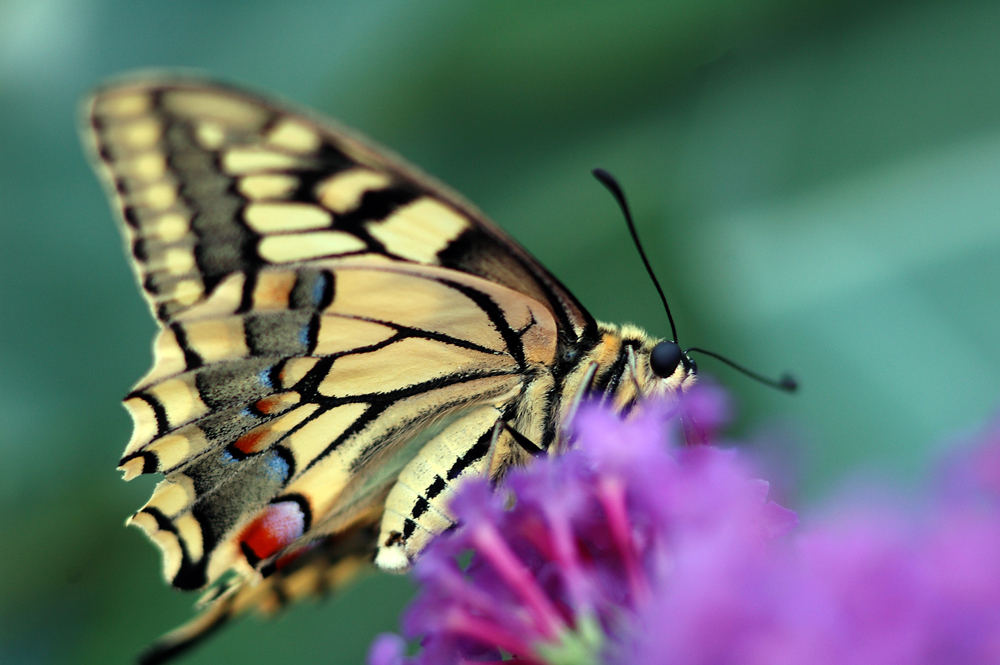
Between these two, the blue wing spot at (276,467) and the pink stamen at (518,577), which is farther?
the blue wing spot at (276,467)

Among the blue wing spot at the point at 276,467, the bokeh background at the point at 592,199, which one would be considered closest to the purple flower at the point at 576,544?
the blue wing spot at the point at 276,467

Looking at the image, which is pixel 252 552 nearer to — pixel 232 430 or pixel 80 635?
pixel 232 430

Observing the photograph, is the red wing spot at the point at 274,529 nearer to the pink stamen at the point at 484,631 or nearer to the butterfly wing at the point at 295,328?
the butterfly wing at the point at 295,328

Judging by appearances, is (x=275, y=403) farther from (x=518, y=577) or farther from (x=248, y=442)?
(x=518, y=577)

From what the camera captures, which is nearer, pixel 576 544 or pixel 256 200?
pixel 576 544

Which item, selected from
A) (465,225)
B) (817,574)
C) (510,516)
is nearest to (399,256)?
(465,225)

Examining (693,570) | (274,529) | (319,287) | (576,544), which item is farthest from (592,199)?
(693,570)
